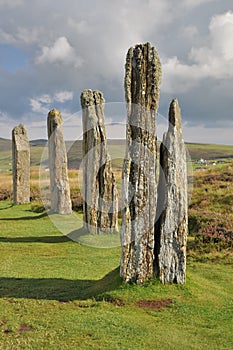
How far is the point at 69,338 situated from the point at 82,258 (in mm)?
7667

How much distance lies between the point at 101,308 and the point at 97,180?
31.9 ft

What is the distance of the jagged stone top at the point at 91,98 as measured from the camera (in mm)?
20500

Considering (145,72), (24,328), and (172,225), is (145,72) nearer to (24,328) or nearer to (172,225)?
(172,225)

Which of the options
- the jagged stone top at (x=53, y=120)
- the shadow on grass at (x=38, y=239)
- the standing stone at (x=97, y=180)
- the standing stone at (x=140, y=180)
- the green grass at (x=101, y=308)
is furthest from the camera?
the jagged stone top at (x=53, y=120)

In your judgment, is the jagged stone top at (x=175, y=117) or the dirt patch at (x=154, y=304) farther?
the jagged stone top at (x=175, y=117)

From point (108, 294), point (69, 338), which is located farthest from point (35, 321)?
point (108, 294)

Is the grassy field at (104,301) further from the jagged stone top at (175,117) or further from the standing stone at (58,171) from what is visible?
the standing stone at (58,171)

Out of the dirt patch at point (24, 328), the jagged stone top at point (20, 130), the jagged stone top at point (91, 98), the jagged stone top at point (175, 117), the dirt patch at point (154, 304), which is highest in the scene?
the jagged stone top at point (91, 98)

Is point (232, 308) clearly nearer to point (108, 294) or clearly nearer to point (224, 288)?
point (224, 288)

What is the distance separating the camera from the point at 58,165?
25.5 m

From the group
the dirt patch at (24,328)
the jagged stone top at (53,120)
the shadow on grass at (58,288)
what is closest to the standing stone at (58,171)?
the jagged stone top at (53,120)

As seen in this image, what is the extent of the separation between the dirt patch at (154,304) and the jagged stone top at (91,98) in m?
11.8

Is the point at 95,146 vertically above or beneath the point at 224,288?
above

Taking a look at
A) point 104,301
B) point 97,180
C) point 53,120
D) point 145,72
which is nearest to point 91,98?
point 97,180
